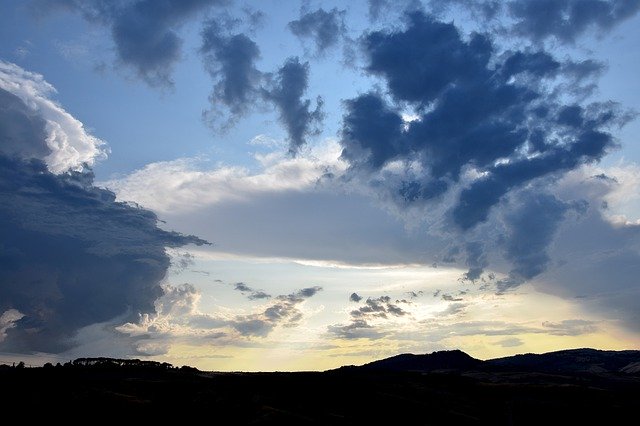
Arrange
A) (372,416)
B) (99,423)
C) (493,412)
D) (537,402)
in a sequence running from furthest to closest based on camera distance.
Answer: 1. (537,402)
2. (493,412)
3. (372,416)
4. (99,423)

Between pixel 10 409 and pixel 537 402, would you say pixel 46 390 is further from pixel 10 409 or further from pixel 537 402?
pixel 537 402

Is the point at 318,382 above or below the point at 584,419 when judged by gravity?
above

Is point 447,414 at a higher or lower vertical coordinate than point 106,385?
lower

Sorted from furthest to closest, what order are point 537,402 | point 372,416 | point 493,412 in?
point 537,402 → point 493,412 → point 372,416

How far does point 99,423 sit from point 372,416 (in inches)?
2481

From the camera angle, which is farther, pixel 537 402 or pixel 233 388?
pixel 537 402

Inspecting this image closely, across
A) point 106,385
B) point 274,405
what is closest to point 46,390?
point 106,385

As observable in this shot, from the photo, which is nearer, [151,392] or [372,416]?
[372,416]

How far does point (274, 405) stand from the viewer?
137 m

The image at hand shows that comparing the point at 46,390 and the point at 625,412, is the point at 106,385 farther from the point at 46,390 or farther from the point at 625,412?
the point at 625,412

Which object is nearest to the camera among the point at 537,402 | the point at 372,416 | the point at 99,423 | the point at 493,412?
the point at 99,423

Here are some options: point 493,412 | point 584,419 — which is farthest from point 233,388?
point 584,419

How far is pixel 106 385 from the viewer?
161 metres

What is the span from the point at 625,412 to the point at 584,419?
60.6ft
